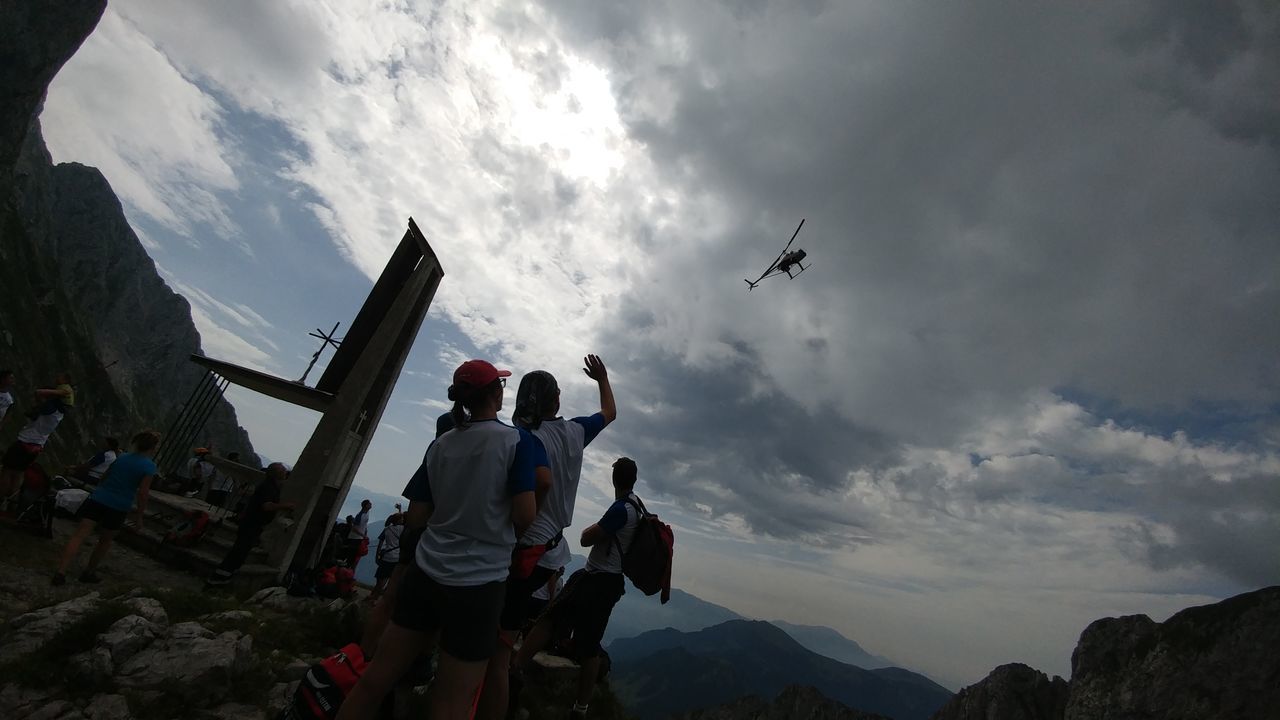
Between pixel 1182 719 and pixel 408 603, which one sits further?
pixel 1182 719

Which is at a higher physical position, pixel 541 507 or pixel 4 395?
pixel 4 395

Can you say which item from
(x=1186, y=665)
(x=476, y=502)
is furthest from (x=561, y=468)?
(x=1186, y=665)

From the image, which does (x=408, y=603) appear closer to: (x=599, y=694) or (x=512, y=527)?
(x=512, y=527)

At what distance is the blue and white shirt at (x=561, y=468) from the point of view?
4273mm

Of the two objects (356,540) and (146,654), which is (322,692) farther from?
(356,540)

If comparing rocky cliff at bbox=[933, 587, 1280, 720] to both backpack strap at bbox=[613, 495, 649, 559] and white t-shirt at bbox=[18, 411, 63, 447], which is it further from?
white t-shirt at bbox=[18, 411, 63, 447]

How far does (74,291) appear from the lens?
390 ft

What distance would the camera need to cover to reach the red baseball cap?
10.8ft

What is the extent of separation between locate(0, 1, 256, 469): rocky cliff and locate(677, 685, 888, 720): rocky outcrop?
98902 millimetres

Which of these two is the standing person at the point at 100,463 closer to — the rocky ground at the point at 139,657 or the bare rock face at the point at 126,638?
the rocky ground at the point at 139,657

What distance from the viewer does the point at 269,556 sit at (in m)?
10.1

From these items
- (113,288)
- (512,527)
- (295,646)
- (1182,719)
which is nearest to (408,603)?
(512,527)

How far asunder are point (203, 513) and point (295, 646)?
605 cm

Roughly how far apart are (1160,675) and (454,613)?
108378 mm
